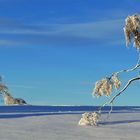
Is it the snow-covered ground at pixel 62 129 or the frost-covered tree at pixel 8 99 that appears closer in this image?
the snow-covered ground at pixel 62 129

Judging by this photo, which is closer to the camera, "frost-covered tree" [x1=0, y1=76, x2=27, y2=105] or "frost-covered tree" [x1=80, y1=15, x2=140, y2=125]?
"frost-covered tree" [x1=80, y1=15, x2=140, y2=125]

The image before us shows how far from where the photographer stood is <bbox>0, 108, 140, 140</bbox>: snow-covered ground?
13.9 m

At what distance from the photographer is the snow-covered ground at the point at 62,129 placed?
13898 millimetres

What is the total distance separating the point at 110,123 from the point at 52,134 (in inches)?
160

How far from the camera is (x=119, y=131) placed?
15781mm

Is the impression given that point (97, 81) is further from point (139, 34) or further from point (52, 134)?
point (52, 134)

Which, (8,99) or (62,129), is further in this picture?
(8,99)

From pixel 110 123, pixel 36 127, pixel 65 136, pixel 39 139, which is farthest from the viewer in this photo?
pixel 110 123

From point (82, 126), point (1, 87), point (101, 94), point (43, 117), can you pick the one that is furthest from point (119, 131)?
point (1, 87)

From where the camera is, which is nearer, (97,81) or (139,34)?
(139,34)

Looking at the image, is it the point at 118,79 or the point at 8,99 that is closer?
the point at 118,79

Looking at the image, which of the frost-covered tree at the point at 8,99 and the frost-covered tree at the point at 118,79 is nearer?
the frost-covered tree at the point at 118,79

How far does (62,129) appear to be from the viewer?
51.0ft

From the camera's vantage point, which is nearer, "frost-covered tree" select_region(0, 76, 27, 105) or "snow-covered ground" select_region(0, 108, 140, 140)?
"snow-covered ground" select_region(0, 108, 140, 140)
